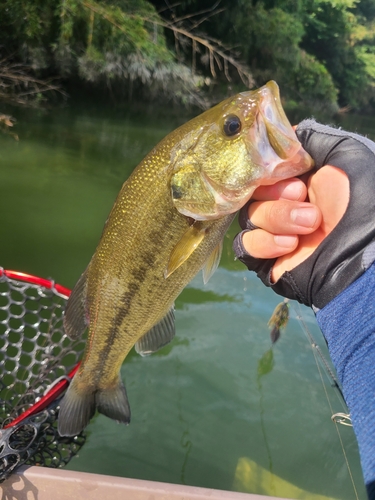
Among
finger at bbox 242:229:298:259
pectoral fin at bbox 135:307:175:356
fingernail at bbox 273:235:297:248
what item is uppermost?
fingernail at bbox 273:235:297:248

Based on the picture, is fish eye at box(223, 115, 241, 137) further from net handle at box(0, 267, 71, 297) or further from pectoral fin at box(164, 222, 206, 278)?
net handle at box(0, 267, 71, 297)

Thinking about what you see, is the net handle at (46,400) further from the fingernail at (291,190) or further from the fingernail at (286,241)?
the fingernail at (291,190)

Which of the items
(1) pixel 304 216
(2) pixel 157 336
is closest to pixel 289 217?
(1) pixel 304 216

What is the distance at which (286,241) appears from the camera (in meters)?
1.64

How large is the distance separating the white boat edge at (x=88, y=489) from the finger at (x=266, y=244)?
3.54 feet

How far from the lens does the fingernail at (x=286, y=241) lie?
1638 millimetres

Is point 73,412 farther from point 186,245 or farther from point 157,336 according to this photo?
point 186,245

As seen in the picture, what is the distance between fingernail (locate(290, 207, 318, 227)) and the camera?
59.5 inches

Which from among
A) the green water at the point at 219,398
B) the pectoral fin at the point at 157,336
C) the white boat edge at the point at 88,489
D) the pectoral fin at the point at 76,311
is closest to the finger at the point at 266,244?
the pectoral fin at the point at 157,336

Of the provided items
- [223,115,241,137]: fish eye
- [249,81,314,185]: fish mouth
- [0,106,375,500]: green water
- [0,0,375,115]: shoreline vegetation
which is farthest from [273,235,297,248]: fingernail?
[0,0,375,115]: shoreline vegetation

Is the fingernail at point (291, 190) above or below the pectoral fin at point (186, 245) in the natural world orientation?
above

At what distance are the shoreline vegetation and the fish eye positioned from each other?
7.98 metres

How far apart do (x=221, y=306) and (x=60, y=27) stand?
32.5ft

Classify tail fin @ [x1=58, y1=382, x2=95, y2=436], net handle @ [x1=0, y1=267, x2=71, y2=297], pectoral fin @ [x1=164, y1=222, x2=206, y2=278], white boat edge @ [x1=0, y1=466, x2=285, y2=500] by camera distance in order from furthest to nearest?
net handle @ [x1=0, y1=267, x2=71, y2=297], tail fin @ [x1=58, y1=382, x2=95, y2=436], white boat edge @ [x1=0, y1=466, x2=285, y2=500], pectoral fin @ [x1=164, y1=222, x2=206, y2=278]
